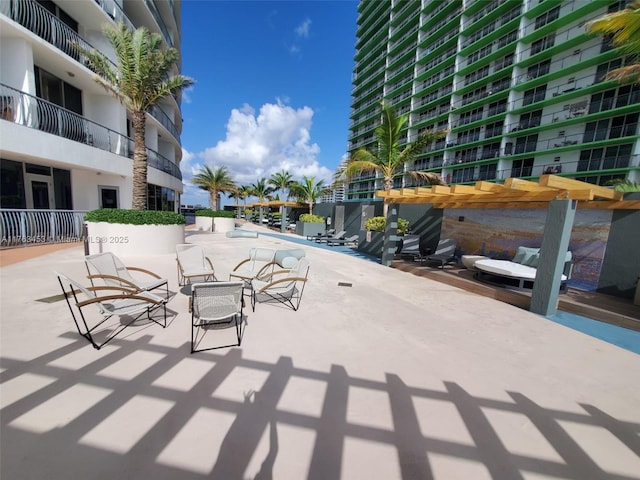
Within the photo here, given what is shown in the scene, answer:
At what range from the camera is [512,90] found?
27.5 metres

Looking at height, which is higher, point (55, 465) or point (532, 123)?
point (532, 123)

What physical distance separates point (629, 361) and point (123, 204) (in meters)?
17.5

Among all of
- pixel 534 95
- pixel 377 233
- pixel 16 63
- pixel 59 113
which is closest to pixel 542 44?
pixel 534 95

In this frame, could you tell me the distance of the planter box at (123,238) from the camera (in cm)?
831

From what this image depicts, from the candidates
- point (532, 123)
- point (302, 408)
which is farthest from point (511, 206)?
point (532, 123)

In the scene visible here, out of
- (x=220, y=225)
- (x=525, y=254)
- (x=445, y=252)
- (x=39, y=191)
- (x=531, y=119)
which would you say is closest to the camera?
(x=525, y=254)

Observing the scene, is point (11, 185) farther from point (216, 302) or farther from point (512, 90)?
point (512, 90)

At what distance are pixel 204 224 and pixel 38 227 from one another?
35.4ft

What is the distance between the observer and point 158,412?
213 centimetres

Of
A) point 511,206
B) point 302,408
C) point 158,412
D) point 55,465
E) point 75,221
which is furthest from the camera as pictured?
point 75,221

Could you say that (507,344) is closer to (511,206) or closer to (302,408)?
(302,408)

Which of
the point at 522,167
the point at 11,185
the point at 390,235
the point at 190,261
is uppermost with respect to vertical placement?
the point at 522,167

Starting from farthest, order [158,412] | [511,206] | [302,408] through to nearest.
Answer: [511,206] → [302,408] → [158,412]

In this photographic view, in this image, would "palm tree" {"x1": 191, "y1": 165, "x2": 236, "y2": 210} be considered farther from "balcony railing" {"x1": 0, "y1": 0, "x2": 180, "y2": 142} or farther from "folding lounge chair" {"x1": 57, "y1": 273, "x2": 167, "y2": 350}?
"folding lounge chair" {"x1": 57, "y1": 273, "x2": 167, "y2": 350}
